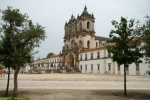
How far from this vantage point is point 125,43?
1633 cm

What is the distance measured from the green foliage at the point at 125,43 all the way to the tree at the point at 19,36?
19.4 feet

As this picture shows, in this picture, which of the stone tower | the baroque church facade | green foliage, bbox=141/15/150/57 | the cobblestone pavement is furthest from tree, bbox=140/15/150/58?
the stone tower

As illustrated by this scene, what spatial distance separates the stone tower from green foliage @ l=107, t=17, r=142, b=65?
50.2 meters

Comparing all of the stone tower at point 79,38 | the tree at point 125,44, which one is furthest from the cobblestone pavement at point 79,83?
the stone tower at point 79,38

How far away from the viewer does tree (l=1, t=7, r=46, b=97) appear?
48.2ft

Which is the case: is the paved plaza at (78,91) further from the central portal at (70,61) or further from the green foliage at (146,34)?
the central portal at (70,61)

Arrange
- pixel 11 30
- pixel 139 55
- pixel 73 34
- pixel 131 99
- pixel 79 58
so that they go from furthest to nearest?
pixel 73 34, pixel 79 58, pixel 139 55, pixel 11 30, pixel 131 99

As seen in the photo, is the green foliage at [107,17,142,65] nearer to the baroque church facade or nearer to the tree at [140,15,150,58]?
the tree at [140,15,150,58]

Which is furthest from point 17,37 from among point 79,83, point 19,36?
point 79,83

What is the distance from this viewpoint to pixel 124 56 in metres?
15.9

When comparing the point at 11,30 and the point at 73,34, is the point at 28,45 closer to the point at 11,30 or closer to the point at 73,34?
the point at 11,30

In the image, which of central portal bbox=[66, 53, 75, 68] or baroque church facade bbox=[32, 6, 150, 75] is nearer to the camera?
baroque church facade bbox=[32, 6, 150, 75]

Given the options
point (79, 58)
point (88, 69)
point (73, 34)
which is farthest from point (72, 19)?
point (88, 69)

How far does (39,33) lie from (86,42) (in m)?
52.8
